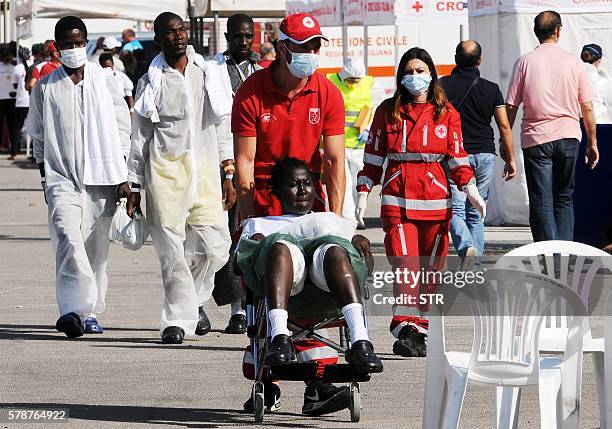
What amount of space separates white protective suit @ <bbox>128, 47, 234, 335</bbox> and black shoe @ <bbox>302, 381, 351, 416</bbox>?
271 cm

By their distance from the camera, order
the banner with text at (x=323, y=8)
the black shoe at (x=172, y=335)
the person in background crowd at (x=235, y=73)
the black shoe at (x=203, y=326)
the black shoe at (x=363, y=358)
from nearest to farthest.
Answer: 1. the black shoe at (x=363, y=358)
2. the black shoe at (x=172, y=335)
3. the black shoe at (x=203, y=326)
4. the person in background crowd at (x=235, y=73)
5. the banner with text at (x=323, y=8)

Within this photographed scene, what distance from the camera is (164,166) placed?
1068 centimetres

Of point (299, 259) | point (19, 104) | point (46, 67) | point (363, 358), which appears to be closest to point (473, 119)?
point (299, 259)

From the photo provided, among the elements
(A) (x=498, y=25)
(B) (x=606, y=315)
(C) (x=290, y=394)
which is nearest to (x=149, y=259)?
(A) (x=498, y=25)

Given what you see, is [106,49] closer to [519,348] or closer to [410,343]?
[410,343]

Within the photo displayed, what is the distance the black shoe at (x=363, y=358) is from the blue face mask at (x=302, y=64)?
5.55ft

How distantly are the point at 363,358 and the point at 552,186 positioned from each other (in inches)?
255

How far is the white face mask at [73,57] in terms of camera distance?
35.6 ft

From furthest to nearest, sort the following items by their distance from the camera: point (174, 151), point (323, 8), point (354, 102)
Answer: point (323, 8), point (354, 102), point (174, 151)

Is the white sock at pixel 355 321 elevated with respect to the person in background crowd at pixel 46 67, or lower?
lower

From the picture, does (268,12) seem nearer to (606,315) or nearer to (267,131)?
(267,131)

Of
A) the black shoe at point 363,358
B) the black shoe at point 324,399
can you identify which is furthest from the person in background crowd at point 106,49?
the black shoe at point 363,358

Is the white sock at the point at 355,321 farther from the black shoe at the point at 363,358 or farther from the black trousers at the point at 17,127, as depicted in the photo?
the black trousers at the point at 17,127

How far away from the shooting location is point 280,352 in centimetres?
730
